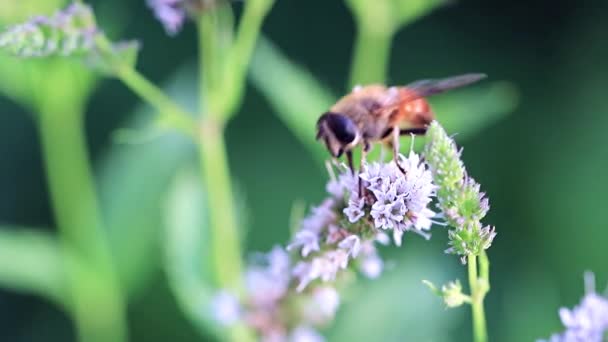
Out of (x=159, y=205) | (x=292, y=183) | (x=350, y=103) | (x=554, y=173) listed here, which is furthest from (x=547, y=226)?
(x=350, y=103)

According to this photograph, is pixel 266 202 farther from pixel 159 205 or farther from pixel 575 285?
pixel 575 285

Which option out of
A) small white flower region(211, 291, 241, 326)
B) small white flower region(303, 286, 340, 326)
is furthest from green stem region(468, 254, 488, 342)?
small white flower region(211, 291, 241, 326)

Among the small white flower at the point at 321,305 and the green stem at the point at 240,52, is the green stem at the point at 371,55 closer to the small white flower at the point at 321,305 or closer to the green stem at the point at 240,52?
the green stem at the point at 240,52

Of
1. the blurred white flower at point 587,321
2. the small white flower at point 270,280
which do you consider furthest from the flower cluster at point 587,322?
the small white flower at point 270,280

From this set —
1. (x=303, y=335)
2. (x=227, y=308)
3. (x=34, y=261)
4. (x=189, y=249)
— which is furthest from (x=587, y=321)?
(x=34, y=261)

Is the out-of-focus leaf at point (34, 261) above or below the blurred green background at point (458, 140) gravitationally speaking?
below
